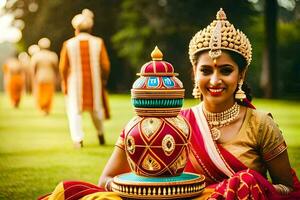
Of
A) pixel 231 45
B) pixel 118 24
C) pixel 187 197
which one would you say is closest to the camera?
pixel 187 197

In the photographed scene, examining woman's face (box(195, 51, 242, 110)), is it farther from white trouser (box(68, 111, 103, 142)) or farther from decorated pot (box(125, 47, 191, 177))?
white trouser (box(68, 111, 103, 142))

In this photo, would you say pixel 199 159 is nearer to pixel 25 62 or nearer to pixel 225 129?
pixel 225 129

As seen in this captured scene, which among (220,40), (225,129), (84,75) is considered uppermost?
(220,40)

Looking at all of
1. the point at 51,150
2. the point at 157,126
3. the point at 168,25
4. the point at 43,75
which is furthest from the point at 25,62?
the point at 157,126

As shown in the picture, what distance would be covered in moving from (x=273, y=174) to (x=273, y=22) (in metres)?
13.2

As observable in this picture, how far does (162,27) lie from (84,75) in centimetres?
942

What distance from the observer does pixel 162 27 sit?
18844 mm

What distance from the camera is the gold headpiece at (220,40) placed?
3.57 m

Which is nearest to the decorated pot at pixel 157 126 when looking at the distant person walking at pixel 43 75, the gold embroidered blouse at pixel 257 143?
the gold embroidered blouse at pixel 257 143

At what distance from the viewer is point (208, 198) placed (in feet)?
10.4

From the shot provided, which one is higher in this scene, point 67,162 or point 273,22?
point 273,22

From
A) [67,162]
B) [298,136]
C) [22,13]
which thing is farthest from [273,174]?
[22,13]

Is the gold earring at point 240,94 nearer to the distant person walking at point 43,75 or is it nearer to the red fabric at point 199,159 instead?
the red fabric at point 199,159

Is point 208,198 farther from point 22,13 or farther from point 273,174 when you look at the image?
point 22,13
